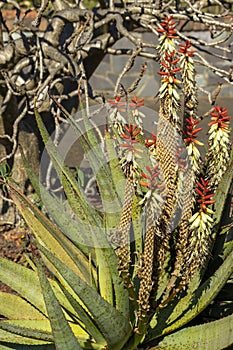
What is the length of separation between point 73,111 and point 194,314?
2492mm

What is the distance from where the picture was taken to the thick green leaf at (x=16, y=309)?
7.72 ft

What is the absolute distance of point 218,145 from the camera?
1.88 meters

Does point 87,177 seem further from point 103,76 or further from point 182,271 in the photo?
point 103,76

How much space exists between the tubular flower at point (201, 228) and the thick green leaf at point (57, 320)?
44 cm

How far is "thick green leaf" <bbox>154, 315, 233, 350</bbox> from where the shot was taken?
6.13ft

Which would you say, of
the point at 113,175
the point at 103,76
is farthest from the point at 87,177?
the point at 103,76

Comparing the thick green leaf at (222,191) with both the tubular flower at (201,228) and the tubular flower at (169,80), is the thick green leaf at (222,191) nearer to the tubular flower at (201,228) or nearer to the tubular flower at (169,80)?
the tubular flower at (201,228)

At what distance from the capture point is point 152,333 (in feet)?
6.91

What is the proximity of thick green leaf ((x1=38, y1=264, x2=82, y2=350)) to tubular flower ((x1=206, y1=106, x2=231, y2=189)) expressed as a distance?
671 mm

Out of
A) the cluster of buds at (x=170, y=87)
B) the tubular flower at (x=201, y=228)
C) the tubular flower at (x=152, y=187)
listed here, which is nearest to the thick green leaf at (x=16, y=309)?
the tubular flower at (x=201, y=228)

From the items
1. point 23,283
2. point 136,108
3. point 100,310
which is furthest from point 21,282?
point 136,108

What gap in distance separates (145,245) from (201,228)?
0.58 ft

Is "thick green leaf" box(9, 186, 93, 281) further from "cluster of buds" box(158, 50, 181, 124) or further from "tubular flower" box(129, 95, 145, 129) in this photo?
"cluster of buds" box(158, 50, 181, 124)

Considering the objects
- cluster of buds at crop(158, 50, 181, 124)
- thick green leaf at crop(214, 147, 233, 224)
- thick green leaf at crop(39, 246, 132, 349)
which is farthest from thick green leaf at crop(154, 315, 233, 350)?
cluster of buds at crop(158, 50, 181, 124)
